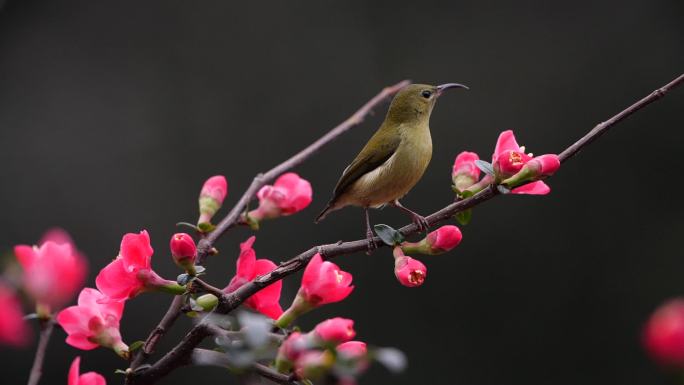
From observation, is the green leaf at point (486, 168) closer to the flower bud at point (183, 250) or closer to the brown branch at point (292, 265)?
the brown branch at point (292, 265)

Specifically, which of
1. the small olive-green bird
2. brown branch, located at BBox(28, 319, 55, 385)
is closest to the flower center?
brown branch, located at BBox(28, 319, 55, 385)

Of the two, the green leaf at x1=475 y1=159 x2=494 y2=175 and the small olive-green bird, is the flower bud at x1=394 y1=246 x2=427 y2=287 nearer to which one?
the green leaf at x1=475 y1=159 x2=494 y2=175

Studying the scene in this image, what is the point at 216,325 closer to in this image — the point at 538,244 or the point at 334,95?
the point at 538,244

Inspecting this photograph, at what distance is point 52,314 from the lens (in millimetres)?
1048

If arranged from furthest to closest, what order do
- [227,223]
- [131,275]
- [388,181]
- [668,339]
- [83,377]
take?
[388,181] → [227,223] → [131,275] → [83,377] → [668,339]

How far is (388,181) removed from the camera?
7.53ft

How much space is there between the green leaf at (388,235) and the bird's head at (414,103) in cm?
139

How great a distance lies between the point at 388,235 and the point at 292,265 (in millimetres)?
222

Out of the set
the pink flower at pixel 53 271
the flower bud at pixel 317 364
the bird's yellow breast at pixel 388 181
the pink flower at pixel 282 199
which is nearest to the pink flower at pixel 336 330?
the flower bud at pixel 317 364

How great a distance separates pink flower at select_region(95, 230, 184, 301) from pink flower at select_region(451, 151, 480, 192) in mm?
539

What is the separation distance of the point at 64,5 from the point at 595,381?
4.72 m

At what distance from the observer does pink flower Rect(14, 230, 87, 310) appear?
0.70 metres

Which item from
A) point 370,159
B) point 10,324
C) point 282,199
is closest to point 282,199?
point 282,199

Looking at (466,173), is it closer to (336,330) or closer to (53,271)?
(336,330)
